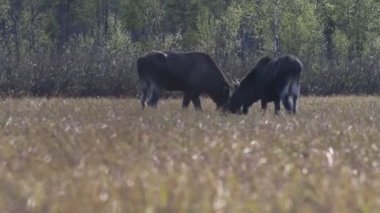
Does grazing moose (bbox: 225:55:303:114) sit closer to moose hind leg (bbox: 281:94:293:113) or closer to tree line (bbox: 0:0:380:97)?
moose hind leg (bbox: 281:94:293:113)

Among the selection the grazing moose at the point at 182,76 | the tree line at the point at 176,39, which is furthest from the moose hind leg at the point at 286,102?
the tree line at the point at 176,39

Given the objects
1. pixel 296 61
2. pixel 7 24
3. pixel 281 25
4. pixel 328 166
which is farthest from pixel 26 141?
pixel 7 24

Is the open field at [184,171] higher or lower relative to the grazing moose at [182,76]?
higher

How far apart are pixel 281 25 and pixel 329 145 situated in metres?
46.9

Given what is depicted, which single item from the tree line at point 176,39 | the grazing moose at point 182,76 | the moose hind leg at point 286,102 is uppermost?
the moose hind leg at point 286,102

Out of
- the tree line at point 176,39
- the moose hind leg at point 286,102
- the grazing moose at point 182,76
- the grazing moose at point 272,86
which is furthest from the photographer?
the tree line at point 176,39

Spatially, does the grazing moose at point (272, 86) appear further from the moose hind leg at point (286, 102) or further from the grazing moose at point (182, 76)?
the grazing moose at point (182, 76)

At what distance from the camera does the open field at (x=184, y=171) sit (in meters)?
4.78

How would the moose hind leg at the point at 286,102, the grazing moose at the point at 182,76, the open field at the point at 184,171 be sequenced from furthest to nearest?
the grazing moose at the point at 182,76 < the moose hind leg at the point at 286,102 < the open field at the point at 184,171

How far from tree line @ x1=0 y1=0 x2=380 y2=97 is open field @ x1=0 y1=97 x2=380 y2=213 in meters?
24.2

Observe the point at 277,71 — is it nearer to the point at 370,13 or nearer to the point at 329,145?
the point at 329,145

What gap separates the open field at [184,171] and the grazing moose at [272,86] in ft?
30.1

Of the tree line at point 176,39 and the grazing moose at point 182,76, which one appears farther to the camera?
the tree line at point 176,39

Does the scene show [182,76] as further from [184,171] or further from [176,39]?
[176,39]
